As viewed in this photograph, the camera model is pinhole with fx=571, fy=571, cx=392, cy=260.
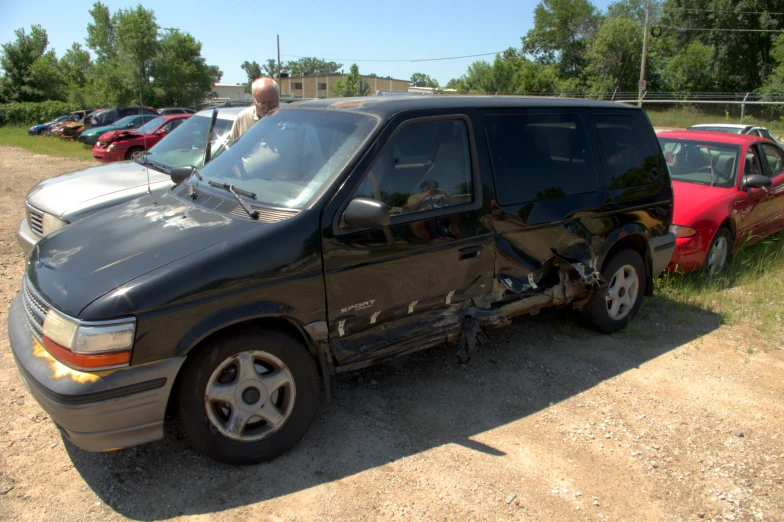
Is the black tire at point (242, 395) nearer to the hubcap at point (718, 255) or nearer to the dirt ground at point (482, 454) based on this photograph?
the dirt ground at point (482, 454)

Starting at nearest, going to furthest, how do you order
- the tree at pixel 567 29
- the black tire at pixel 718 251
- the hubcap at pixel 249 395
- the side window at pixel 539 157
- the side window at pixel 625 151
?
the hubcap at pixel 249 395 → the side window at pixel 539 157 → the side window at pixel 625 151 → the black tire at pixel 718 251 → the tree at pixel 567 29

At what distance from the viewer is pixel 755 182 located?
22.4 feet

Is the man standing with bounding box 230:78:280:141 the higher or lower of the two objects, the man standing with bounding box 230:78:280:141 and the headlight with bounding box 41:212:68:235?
the higher

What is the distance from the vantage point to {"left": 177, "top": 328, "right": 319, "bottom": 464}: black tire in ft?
9.62

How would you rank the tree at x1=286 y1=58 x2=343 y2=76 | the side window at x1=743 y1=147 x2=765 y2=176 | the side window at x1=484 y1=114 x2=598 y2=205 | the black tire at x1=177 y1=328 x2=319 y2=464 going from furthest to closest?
the tree at x1=286 y1=58 x2=343 y2=76 → the side window at x1=743 y1=147 x2=765 y2=176 → the side window at x1=484 y1=114 x2=598 y2=205 → the black tire at x1=177 y1=328 x2=319 y2=464

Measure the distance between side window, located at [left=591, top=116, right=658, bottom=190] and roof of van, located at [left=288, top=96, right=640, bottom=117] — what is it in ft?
1.18

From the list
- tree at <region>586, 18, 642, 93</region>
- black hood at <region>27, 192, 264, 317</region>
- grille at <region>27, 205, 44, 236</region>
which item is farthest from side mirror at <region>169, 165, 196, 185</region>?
tree at <region>586, 18, 642, 93</region>

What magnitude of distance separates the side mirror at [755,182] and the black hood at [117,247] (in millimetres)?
6309

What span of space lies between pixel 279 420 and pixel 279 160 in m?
1.64

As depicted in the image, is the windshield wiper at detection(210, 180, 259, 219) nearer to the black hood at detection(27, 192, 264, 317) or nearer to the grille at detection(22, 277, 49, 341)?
the black hood at detection(27, 192, 264, 317)

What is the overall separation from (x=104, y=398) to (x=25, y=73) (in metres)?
56.4

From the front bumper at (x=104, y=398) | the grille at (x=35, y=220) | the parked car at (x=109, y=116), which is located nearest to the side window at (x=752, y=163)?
the front bumper at (x=104, y=398)

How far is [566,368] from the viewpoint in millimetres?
4539

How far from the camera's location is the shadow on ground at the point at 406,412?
302 centimetres
